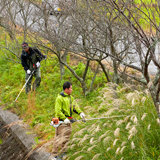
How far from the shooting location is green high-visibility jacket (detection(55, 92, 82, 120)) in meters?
4.16

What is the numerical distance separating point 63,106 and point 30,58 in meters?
4.06

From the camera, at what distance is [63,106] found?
4.29 meters

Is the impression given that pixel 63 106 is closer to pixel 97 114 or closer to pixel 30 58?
pixel 97 114

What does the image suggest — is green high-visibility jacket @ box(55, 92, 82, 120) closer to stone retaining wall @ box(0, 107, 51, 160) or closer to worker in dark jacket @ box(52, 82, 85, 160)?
worker in dark jacket @ box(52, 82, 85, 160)

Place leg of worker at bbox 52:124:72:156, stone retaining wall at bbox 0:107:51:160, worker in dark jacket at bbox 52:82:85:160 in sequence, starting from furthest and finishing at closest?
stone retaining wall at bbox 0:107:51:160 → worker in dark jacket at bbox 52:82:85:160 → leg of worker at bbox 52:124:72:156

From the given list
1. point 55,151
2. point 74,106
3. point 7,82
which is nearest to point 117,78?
point 74,106

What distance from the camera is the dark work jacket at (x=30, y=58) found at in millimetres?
7591

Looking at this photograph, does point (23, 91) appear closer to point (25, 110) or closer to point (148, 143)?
point (25, 110)

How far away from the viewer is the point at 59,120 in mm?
4266

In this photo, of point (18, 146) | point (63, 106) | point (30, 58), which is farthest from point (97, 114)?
point (30, 58)

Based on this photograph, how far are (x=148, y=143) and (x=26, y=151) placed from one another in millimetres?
2835

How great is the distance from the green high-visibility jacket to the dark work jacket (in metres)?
3.79

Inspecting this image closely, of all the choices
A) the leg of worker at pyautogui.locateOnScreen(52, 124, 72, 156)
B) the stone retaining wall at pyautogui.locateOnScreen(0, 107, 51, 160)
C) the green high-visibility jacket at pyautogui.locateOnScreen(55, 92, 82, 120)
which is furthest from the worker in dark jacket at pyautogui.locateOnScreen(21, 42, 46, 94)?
the leg of worker at pyautogui.locateOnScreen(52, 124, 72, 156)

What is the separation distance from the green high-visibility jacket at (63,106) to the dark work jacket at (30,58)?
3.79m
